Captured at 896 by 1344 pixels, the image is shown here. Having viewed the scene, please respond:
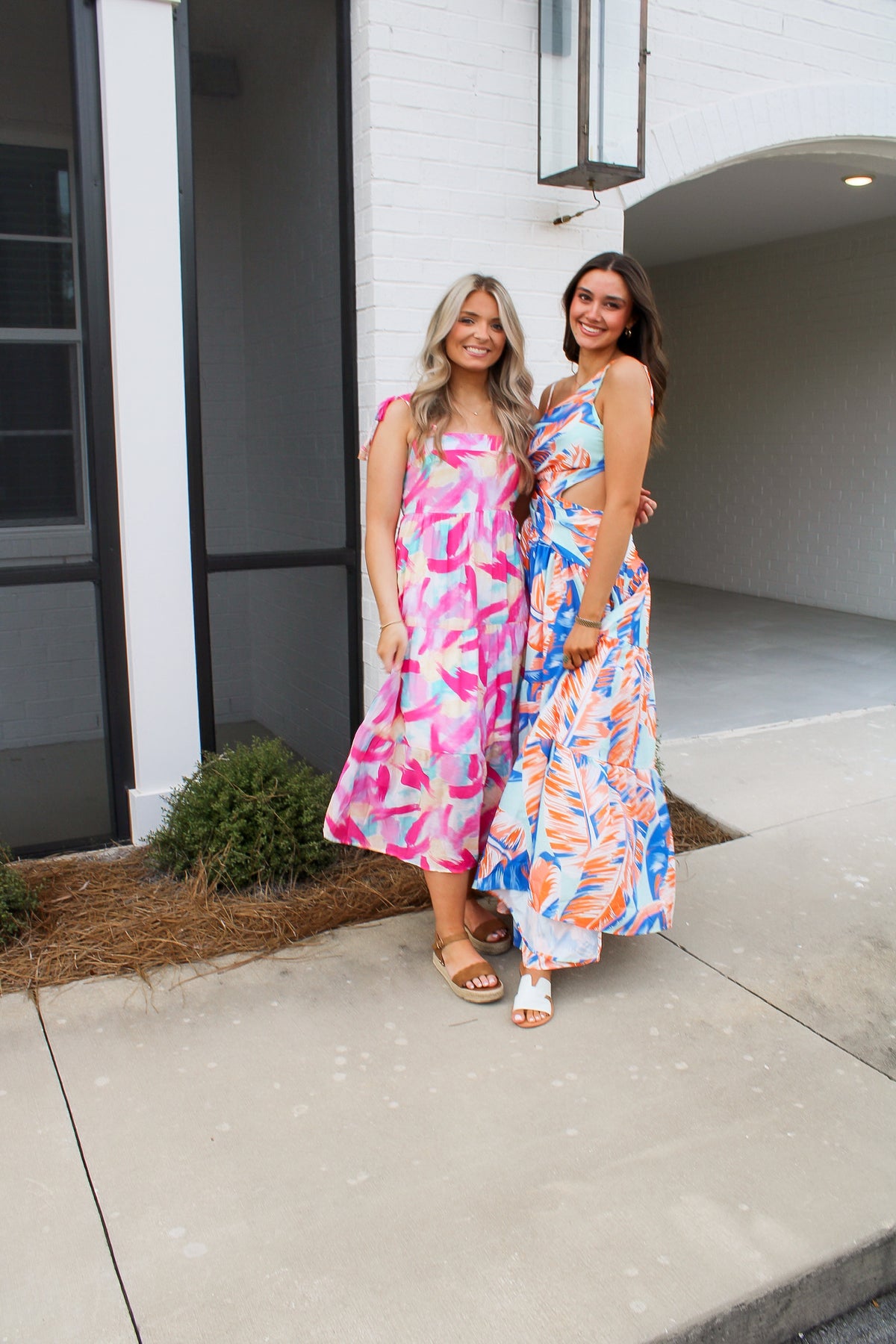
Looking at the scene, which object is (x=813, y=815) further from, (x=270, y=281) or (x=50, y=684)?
(x=50, y=684)

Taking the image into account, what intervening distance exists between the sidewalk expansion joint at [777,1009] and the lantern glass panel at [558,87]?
8.10ft

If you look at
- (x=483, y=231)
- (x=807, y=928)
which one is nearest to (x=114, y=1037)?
(x=807, y=928)

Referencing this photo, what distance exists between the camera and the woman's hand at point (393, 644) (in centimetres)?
269

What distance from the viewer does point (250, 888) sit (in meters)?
3.20

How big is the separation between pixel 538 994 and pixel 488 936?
359 millimetres

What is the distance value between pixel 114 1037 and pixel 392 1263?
3.12 feet

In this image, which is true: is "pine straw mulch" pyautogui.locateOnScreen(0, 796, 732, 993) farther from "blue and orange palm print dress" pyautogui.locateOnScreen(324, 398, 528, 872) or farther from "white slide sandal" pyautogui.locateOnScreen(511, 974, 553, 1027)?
"white slide sandal" pyautogui.locateOnScreen(511, 974, 553, 1027)

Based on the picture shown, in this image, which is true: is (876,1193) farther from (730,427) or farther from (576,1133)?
(730,427)

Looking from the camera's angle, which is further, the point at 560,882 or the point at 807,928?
the point at 807,928

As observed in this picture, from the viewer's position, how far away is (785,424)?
9.00 metres

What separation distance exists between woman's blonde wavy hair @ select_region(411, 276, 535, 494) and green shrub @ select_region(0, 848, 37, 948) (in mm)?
1587

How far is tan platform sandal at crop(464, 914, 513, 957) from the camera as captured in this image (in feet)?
9.59

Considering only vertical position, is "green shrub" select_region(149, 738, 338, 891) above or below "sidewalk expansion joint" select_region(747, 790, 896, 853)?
above

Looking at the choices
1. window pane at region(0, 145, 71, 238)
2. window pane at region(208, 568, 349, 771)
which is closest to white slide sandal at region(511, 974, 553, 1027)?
window pane at region(208, 568, 349, 771)
